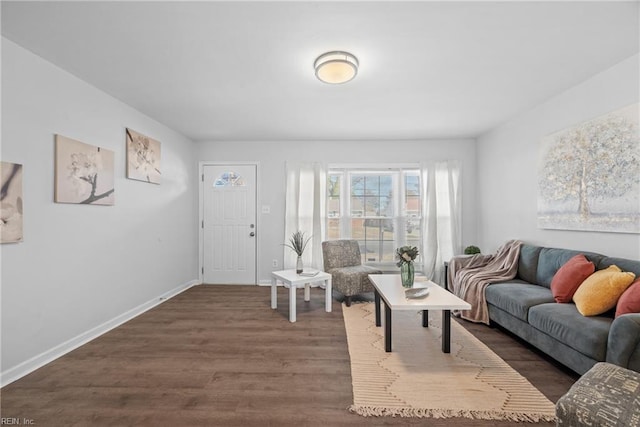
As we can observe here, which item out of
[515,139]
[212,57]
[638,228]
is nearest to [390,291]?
[638,228]

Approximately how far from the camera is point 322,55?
2383 mm

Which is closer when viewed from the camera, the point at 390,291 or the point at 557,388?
the point at 557,388

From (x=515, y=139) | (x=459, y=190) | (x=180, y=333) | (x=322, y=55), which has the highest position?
(x=322, y=55)

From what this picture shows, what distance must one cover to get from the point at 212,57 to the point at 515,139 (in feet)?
12.7

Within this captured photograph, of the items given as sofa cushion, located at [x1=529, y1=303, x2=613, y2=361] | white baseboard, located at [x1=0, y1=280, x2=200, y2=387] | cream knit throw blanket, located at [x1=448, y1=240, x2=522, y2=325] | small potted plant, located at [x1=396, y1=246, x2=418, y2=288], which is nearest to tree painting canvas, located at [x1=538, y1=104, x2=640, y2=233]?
cream knit throw blanket, located at [x1=448, y1=240, x2=522, y2=325]

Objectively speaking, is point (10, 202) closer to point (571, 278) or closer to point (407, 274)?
point (407, 274)

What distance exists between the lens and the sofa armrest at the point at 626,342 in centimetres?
173

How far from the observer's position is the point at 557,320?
7.34 feet

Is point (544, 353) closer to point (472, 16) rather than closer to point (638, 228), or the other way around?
point (638, 228)

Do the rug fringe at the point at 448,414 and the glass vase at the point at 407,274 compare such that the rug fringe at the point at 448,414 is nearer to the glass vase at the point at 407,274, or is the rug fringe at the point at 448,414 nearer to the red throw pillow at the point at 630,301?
the red throw pillow at the point at 630,301

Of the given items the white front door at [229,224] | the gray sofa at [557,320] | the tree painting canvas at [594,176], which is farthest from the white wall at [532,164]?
the white front door at [229,224]

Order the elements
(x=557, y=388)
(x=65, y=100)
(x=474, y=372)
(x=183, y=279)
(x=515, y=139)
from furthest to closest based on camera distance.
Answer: (x=183, y=279) → (x=515, y=139) → (x=65, y=100) → (x=474, y=372) → (x=557, y=388)

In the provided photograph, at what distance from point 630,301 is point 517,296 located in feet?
2.74

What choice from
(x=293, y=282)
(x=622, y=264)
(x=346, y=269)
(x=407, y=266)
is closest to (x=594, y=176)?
(x=622, y=264)
